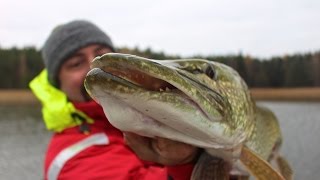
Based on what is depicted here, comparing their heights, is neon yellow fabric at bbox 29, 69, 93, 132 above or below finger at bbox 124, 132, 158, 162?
below

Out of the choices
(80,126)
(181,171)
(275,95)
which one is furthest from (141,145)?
(275,95)

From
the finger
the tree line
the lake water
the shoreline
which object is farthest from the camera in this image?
the shoreline

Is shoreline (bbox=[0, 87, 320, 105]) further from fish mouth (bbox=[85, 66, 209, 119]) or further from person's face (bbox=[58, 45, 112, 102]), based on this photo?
fish mouth (bbox=[85, 66, 209, 119])

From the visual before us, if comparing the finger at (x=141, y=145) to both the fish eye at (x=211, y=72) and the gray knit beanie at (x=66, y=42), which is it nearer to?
the fish eye at (x=211, y=72)

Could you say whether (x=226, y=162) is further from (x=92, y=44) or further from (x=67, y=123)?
(x=92, y=44)

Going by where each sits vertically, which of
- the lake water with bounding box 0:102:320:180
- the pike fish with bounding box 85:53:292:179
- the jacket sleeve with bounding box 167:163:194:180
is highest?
the pike fish with bounding box 85:53:292:179

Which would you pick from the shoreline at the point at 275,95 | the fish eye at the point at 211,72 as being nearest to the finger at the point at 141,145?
the fish eye at the point at 211,72

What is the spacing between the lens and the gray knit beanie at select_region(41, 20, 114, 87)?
7.36 ft

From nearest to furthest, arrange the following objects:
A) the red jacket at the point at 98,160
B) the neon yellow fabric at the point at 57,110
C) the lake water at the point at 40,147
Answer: the red jacket at the point at 98,160
the neon yellow fabric at the point at 57,110
the lake water at the point at 40,147

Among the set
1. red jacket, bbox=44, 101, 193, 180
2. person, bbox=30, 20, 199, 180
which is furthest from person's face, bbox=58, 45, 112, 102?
red jacket, bbox=44, 101, 193, 180

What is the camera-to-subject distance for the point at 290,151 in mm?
9914

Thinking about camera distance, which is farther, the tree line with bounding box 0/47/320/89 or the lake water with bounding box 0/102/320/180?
the tree line with bounding box 0/47/320/89

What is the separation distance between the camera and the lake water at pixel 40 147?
8508mm

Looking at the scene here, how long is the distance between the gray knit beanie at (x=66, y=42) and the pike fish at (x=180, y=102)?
39.6 inches
